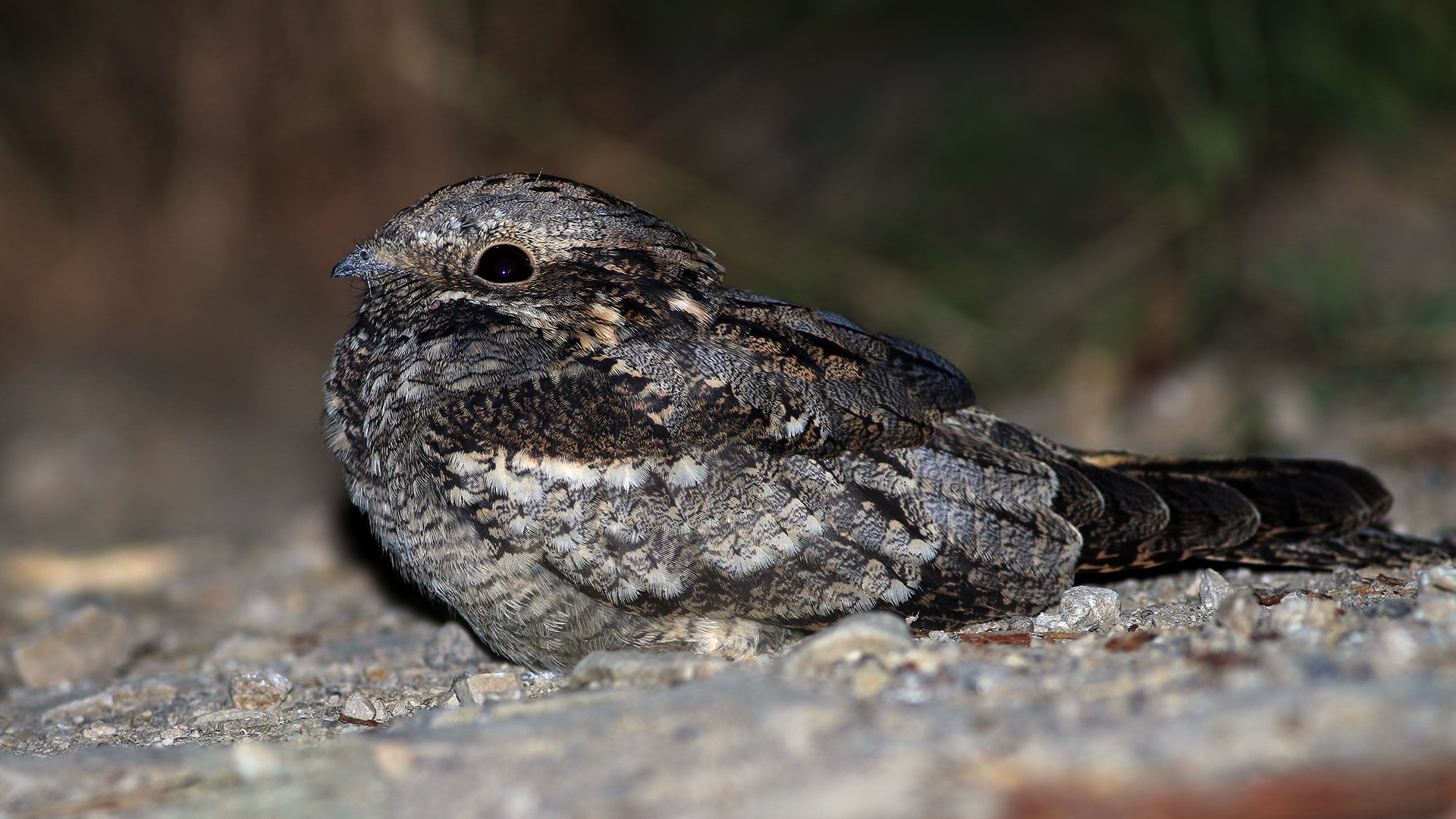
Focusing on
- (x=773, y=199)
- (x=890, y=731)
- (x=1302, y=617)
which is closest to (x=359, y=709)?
(x=890, y=731)

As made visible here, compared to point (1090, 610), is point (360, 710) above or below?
below

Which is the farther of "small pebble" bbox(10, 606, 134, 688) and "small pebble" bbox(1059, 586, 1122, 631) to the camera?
"small pebble" bbox(10, 606, 134, 688)

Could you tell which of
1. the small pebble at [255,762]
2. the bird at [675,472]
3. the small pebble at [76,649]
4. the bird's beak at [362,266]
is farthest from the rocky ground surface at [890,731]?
the bird's beak at [362,266]

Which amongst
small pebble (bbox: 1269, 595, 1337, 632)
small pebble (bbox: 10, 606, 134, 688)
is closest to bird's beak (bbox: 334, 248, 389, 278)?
small pebble (bbox: 10, 606, 134, 688)

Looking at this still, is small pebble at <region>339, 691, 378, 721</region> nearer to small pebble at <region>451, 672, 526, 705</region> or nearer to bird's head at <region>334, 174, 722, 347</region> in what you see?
small pebble at <region>451, 672, 526, 705</region>

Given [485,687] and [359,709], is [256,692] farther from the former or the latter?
[485,687]

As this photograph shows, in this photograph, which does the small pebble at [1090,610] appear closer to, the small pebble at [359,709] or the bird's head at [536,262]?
the bird's head at [536,262]
